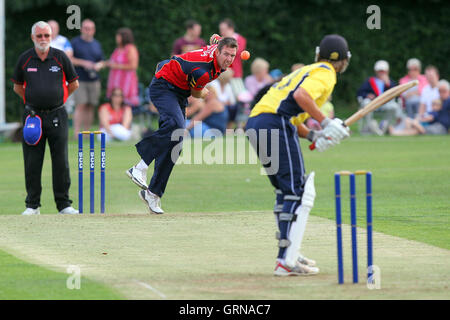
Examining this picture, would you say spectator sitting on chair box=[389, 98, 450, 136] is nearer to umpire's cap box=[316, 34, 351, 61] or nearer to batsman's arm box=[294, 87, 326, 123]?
umpire's cap box=[316, 34, 351, 61]

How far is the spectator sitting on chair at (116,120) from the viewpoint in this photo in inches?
824

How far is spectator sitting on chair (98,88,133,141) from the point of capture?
20.9 m

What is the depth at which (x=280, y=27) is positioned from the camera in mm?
28266

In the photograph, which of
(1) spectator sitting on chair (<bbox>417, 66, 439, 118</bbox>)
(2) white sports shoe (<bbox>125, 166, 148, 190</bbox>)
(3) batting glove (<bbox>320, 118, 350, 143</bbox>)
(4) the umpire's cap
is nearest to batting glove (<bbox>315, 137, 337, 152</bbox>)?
(3) batting glove (<bbox>320, 118, 350, 143</bbox>)

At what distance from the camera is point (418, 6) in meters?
29.1

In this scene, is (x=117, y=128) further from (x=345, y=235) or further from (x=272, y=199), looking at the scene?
(x=345, y=235)

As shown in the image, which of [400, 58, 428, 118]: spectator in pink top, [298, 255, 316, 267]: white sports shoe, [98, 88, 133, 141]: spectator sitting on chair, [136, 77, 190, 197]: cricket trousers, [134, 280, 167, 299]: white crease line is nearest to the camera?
[134, 280, 167, 299]: white crease line

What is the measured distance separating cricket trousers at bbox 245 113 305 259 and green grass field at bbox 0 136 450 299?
1.68ft

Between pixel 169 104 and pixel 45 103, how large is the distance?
1674 millimetres

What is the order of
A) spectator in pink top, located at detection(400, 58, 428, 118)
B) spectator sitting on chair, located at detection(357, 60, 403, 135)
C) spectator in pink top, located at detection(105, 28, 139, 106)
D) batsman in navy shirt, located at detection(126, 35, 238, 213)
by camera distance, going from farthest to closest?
spectator in pink top, located at detection(400, 58, 428, 118) < spectator sitting on chair, located at detection(357, 60, 403, 135) < spectator in pink top, located at detection(105, 28, 139, 106) < batsman in navy shirt, located at detection(126, 35, 238, 213)

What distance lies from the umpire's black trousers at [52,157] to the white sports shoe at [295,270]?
4.73 meters

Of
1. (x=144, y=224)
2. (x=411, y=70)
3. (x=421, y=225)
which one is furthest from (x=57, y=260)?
(x=411, y=70)

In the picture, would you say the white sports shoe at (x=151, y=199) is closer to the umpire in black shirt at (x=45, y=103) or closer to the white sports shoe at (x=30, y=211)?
the umpire in black shirt at (x=45, y=103)
